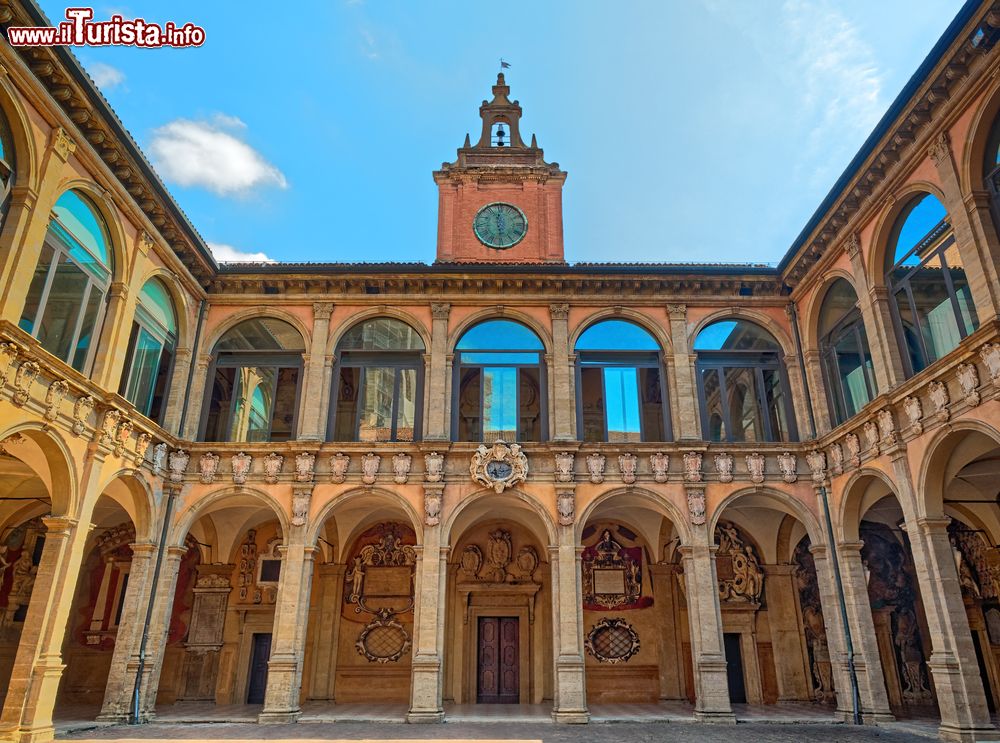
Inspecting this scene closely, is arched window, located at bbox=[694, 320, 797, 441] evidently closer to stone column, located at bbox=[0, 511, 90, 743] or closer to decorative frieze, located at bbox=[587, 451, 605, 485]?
decorative frieze, located at bbox=[587, 451, 605, 485]

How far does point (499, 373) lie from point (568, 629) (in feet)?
20.1

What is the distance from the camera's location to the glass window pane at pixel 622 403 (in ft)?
53.0

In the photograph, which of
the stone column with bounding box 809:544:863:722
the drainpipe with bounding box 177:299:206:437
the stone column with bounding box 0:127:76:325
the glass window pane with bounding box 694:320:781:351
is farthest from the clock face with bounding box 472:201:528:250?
the stone column with bounding box 0:127:76:325

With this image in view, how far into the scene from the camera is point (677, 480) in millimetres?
15344

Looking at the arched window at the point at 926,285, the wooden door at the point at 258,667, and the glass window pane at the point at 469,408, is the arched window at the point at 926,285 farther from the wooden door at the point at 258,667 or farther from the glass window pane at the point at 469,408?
the wooden door at the point at 258,667

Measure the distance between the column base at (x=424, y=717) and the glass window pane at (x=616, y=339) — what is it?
876cm

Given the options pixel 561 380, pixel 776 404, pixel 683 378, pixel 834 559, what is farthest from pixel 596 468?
pixel 834 559

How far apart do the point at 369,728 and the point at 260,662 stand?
234 inches

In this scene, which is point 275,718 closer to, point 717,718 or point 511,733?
point 511,733

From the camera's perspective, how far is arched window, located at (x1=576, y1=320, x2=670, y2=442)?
1619 cm

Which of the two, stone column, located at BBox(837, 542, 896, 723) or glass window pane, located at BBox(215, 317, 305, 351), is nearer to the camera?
stone column, located at BBox(837, 542, 896, 723)

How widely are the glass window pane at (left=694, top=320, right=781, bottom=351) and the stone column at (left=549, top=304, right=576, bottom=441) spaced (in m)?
3.26

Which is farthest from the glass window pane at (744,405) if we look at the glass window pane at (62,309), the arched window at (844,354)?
the glass window pane at (62,309)

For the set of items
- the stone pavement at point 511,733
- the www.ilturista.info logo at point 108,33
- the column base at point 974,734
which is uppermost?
the www.ilturista.info logo at point 108,33
